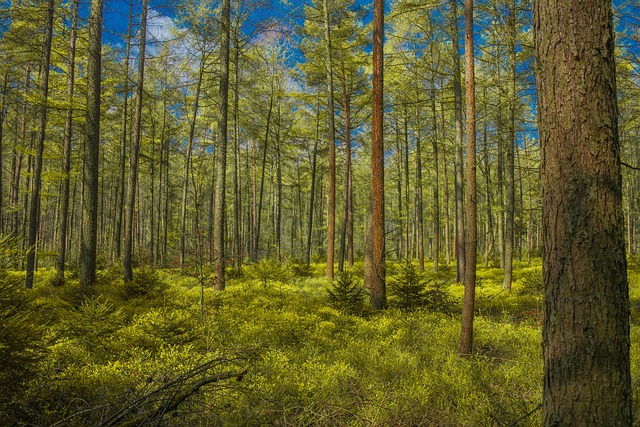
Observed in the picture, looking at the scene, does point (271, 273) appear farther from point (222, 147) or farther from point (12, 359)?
point (12, 359)

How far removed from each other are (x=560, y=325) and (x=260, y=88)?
20.5 metres

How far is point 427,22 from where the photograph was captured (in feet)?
47.5

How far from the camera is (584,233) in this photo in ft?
6.50

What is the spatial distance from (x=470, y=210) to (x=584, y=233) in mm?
3649

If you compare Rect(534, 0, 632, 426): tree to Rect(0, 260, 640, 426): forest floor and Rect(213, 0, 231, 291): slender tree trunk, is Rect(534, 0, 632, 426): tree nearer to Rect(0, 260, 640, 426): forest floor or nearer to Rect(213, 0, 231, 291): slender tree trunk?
Rect(0, 260, 640, 426): forest floor

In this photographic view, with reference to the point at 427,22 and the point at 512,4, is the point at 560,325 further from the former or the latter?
the point at 427,22

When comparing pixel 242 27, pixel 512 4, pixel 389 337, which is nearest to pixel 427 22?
pixel 512 4

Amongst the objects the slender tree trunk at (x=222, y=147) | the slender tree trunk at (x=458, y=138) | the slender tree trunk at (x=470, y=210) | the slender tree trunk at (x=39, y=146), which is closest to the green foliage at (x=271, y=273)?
the slender tree trunk at (x=222, y=147)

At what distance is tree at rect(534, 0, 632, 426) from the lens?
195 centimetres

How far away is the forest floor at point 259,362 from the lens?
295cm

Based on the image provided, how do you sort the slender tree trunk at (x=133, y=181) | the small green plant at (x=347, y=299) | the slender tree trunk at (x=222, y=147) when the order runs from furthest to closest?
1. the slender tree trunk at (x=133, y=181)
2. the slender tree trunk at (x=222, y=147)
3. the small green plant at (x=347, y=299)

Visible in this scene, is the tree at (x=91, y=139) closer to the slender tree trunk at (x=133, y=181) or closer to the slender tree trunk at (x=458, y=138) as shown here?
the slender tree trunk at (x=133, y=181)

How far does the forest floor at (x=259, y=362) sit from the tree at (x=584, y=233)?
40cm

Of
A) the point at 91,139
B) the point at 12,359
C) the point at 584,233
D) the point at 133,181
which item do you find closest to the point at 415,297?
the point at 584,233
